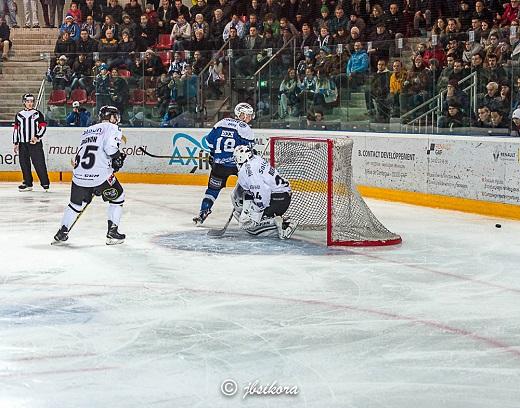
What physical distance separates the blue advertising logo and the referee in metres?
2.08

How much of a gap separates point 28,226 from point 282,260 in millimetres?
3191

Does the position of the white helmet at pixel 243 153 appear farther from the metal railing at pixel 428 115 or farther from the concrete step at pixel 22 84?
the concrete step at pixel 22 84

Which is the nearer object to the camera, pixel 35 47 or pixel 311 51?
pixel 311 51

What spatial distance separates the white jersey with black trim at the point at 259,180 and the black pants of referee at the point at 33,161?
533 centimetres

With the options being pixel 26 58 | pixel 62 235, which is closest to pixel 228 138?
pixel 62 235

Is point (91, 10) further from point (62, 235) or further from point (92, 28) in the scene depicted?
point (62, 235)

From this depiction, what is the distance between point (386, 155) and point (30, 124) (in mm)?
4714

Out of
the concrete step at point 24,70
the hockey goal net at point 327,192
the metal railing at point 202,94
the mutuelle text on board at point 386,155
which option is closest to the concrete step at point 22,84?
the concrete step at point 24,70

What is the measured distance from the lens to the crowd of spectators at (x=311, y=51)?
1099cm

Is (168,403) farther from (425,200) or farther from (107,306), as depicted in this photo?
(425,200)

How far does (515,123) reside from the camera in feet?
33.5

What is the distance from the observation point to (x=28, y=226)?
973 centimetres

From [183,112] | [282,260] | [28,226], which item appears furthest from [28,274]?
[183,112]

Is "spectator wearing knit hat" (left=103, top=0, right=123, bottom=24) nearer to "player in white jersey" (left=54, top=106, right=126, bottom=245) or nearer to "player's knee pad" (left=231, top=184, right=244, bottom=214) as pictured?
"player's knee pad" (left=231, top=184, right=244, bottom=214)
